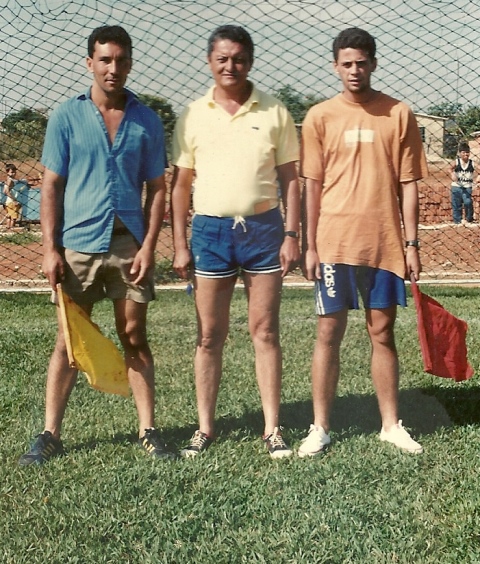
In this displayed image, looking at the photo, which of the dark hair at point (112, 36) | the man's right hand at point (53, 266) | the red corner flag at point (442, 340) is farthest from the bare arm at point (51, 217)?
the red corner flag at point (442, 340)

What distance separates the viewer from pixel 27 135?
20.0 ft

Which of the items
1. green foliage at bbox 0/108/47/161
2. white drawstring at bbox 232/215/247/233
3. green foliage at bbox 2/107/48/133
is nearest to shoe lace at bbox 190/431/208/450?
white drawstring at bbox 232/215/247/233

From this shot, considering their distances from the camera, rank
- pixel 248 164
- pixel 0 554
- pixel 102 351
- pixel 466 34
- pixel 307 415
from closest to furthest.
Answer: pixel 0 554 → pixel 248 164 → pixel 102 351 → pixel 307 415 → pixel 466 34

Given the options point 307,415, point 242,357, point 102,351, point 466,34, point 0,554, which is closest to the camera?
point 0,554

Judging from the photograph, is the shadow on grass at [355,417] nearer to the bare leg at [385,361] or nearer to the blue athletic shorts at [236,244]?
the bare leg at [385,361]

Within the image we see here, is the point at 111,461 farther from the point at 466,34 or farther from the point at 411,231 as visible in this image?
the point at 466,34

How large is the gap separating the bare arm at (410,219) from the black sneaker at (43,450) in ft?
5.06

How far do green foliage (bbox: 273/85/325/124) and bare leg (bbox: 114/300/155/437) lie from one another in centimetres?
125

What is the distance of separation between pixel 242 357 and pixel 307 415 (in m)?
1.14

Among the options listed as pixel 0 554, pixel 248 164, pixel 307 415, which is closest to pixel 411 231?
pixel 248 164

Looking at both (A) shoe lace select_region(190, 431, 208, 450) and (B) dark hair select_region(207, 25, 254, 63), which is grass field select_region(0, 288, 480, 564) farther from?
(B) dark hair select_region(207, 25, 254, 63)

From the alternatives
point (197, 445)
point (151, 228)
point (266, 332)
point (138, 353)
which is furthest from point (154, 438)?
point (151, 228)

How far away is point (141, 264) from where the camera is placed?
10.8 feet

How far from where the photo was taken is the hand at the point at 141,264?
3.28m
